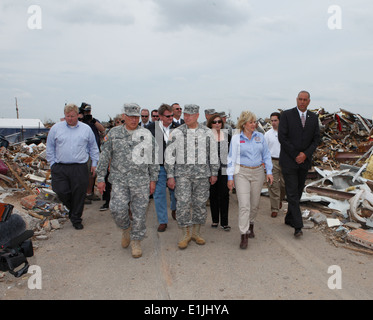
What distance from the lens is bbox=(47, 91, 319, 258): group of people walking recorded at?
4.38m

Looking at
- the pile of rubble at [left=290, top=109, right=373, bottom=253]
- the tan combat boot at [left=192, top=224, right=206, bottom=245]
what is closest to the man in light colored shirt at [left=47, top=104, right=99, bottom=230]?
the tan combat boot at [left=192, top=224, right=206, bottom=245]

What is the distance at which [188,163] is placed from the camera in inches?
183

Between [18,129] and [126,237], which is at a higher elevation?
[18,129]

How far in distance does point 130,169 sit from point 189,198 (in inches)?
39.9

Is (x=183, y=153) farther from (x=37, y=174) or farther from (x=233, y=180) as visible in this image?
(x=37, y=174)

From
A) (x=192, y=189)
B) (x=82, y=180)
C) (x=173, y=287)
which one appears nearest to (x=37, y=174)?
(x=82, y=180)

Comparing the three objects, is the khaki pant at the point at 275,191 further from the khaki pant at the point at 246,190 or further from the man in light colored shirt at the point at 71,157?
the man in light colored shirt at the point at 71,157

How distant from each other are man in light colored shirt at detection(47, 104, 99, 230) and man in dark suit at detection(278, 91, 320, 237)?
138 inches

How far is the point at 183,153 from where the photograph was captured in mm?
4652

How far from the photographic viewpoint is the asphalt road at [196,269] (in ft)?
11.2

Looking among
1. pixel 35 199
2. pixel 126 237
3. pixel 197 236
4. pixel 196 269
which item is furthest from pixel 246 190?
pixel 35 199

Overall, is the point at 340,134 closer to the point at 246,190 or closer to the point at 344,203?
the point at 344,203

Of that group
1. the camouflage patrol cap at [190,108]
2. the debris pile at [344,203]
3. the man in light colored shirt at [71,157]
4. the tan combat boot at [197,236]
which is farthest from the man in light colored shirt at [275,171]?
the man in light colored shirt at [71,157]

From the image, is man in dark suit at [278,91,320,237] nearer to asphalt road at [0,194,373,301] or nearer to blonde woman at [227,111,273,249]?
blonde woman at [227,111,273,249]
